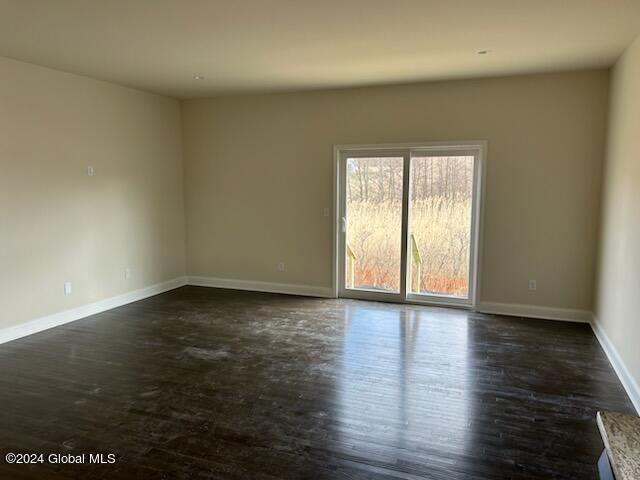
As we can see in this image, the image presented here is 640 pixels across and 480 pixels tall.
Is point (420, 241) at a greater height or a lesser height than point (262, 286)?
greater

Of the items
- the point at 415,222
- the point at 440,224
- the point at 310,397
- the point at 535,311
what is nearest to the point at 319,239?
the point at 415,222

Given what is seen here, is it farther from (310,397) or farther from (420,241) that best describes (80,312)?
(420,241)

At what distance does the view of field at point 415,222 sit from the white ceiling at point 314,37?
1.09 metres

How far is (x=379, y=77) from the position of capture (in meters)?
4.86

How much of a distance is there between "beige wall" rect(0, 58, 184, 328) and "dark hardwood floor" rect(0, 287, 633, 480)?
0.59 metres

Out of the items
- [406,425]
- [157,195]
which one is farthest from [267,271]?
[406,425]

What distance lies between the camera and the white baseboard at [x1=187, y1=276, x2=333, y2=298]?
593cm

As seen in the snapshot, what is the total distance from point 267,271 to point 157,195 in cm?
181

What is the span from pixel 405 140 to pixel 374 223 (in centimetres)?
109

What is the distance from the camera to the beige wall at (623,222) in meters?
3.24

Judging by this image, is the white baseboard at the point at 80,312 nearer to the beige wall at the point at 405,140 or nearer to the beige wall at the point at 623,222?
the beige wall at the point at 405,140

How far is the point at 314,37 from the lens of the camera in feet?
11.3

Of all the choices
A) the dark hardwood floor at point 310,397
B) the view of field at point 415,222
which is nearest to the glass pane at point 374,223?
the view of field at point 415,222

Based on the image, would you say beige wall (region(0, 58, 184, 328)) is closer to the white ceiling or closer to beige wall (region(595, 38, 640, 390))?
the white ceiling
